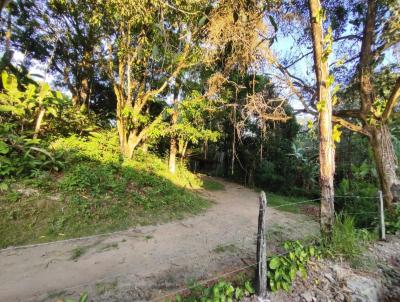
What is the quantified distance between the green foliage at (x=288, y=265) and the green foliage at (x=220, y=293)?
29 cm

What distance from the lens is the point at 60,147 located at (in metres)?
6.55

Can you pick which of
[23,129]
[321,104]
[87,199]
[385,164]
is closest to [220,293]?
[321,104]

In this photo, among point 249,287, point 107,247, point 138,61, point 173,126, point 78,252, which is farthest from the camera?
point 173,126

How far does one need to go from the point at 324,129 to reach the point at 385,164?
2390 millimetres

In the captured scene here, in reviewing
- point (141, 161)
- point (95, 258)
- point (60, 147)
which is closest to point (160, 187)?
point (141, 161)

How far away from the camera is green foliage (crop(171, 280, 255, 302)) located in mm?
2283

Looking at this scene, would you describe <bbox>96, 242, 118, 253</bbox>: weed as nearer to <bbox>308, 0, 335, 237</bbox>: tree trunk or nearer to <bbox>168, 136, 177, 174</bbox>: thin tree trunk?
<bbox>308, 0, 335, 237</bbox>: tree trunk

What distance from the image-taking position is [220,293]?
233 cm

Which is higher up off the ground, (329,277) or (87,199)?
(87,199)

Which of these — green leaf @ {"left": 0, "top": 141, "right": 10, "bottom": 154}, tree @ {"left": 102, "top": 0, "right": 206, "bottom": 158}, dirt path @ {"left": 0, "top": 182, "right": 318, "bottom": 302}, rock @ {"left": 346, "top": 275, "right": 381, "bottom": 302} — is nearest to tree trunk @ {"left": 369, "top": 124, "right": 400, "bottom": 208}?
dirt path @ {"left": 0, "top": 182, "right": 318, "bottom": 302}

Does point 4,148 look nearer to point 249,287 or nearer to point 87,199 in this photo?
point 87,199

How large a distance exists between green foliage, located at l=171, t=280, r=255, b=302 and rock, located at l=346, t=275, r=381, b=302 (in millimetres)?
1322

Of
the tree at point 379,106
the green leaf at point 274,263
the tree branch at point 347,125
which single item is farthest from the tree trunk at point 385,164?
the green leaf at point 274,263

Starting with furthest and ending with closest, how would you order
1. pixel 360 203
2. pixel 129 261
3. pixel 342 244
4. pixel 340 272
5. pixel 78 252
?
pixel 360 203, pixel 78 252, pixel 129 261, pixel 342 244, pixel 340 272
